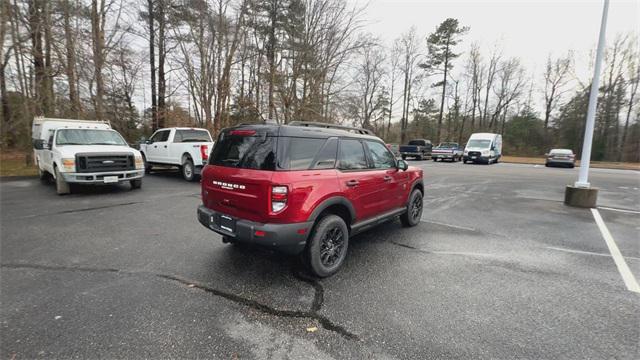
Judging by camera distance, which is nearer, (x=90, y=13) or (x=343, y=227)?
(x=343, y=227)

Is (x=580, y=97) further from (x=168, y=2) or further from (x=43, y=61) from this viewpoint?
(x=43, y=61)

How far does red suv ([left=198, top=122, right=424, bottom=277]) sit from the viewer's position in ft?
9.81

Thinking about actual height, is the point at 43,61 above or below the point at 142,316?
above

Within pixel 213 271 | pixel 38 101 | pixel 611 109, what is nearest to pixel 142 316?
pixel 213 271

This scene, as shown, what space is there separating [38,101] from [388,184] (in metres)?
15.7

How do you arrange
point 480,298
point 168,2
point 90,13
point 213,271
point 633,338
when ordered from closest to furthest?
point 633,338 → point 480,298 → point 213,271 → point 90,13 → point 168,2

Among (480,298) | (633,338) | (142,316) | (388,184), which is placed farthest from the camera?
(388,184)

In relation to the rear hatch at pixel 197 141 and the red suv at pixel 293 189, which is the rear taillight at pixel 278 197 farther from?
the rear hatch at pixel 197 141

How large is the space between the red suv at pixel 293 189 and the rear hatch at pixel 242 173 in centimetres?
1

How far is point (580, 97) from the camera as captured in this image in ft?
119

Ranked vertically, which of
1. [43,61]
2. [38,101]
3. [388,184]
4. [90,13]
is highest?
[90,13]

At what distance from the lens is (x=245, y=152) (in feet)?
10.9

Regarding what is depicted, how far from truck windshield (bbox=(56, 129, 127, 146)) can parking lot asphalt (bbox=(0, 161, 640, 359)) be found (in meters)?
3.19

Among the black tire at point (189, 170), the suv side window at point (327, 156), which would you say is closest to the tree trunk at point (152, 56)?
the black tire at point (189, 170)
